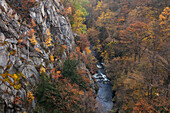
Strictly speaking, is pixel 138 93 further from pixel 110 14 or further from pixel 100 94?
pixel 110 14

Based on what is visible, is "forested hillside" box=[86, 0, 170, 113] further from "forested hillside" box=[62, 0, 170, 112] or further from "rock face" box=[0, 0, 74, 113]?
"rock face" box=[0, 0, 74, 113]

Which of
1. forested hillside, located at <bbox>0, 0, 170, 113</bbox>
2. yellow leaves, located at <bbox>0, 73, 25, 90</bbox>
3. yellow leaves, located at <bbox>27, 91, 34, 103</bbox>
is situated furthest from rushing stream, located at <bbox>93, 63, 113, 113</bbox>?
yellow leaves, located at <bbox>0, 73, 25, 90</bbox>

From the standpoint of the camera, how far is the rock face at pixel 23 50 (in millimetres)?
5781

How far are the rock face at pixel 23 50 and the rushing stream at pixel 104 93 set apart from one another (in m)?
9.17

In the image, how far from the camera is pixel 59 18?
1384cm

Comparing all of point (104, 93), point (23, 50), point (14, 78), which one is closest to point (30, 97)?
point (14, 78)

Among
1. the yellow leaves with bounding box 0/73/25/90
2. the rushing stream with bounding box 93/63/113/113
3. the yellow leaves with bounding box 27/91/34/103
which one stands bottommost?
the rushing stream with bounding box 93/63/113/113

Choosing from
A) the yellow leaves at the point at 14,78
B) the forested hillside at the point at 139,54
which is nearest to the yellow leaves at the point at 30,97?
the yellow leaves at the point at 14,78

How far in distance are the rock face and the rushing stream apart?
9.17m

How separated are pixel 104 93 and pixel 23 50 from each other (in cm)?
1479

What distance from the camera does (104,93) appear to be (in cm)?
1856

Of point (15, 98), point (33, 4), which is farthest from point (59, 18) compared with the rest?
point (15, 98)

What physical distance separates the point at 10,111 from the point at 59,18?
36.7 ft

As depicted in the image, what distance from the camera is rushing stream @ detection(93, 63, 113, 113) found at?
51.3ft
